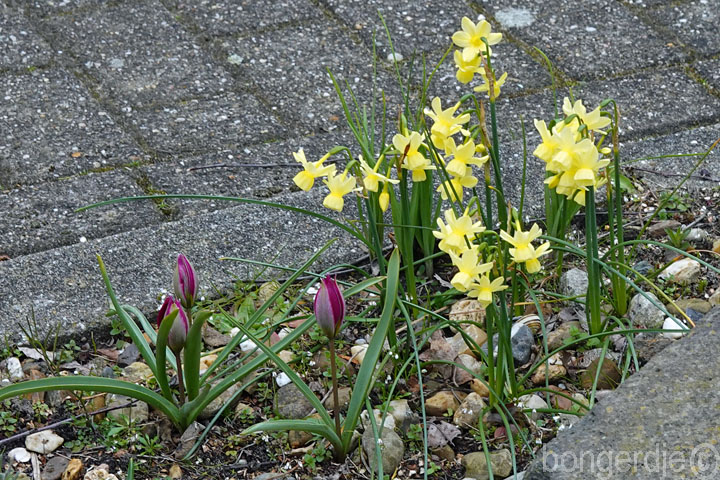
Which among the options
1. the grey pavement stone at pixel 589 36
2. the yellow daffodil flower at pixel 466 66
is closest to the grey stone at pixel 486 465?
the yellow daffodil flower at pixel 466 66

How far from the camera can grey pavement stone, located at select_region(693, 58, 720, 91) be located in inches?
114

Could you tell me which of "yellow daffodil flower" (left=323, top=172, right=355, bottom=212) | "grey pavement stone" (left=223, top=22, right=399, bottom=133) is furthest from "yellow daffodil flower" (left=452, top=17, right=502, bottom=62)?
"grey pavement stone" (left=223, top=22, right=399, bottom=133)

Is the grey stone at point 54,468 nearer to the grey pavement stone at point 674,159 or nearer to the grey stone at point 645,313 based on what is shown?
the grey stone at point 645,313

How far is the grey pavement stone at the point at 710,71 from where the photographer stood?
2.89 m

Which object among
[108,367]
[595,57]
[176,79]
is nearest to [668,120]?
[595,57]

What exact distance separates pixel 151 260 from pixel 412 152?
33.3 inches

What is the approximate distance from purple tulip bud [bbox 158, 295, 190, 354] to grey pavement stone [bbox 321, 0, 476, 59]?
174 cm

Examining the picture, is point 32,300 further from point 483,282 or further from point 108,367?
point 483,282

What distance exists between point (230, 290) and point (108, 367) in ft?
1.12

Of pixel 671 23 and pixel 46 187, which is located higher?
pixel 671 23

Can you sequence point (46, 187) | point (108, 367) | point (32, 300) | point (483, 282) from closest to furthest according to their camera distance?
point (483, 282) → point (108, 367) → point (32, 300) → point (46, 187)

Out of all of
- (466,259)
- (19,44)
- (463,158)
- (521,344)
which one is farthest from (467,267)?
(19,44)

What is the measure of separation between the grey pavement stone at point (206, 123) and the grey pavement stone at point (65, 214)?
24 cm

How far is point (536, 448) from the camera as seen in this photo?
170 centimetres
